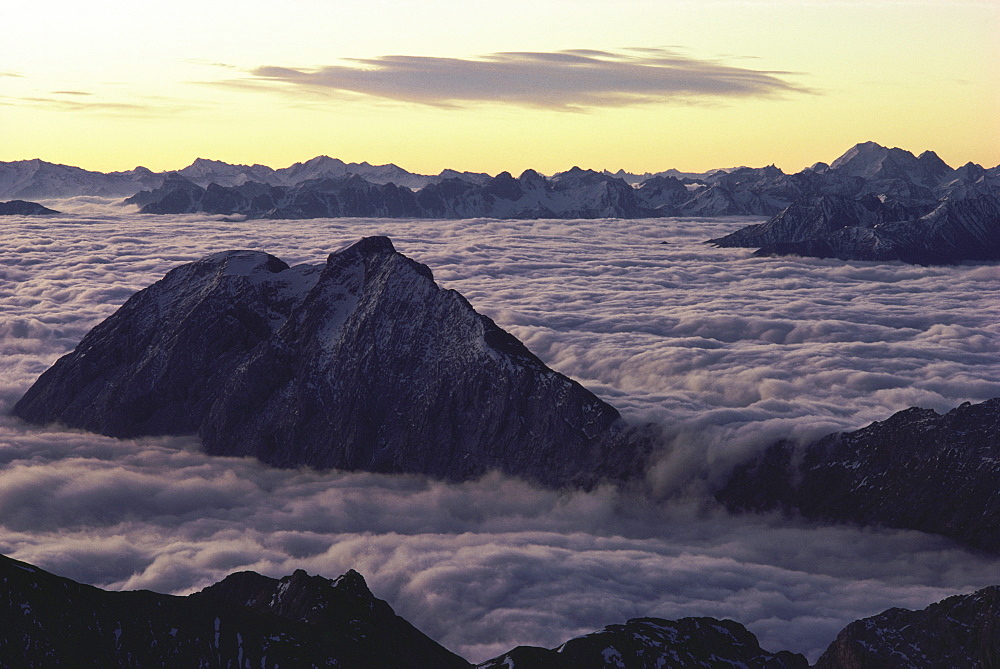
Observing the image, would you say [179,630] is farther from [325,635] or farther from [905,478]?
[905,478]

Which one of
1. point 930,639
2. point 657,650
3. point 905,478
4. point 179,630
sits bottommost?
point 905,478

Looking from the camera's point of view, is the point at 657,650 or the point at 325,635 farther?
the point at 657,650

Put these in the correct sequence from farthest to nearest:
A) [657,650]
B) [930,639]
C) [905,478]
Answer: [905,478] < [930,639] < [657,650]

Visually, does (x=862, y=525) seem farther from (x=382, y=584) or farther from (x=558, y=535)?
(x=382, y=584)

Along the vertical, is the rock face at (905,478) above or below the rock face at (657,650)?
below

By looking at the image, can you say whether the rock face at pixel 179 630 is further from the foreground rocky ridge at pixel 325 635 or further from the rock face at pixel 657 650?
the rock face at pixel 657 650

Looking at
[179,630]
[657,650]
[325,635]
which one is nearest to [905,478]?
[657,650]

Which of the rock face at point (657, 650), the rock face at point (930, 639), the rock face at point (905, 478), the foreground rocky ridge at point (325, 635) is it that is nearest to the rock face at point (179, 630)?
the foreground rocky ridge at point (325, 635)
